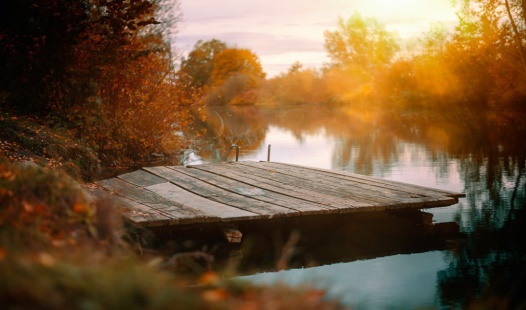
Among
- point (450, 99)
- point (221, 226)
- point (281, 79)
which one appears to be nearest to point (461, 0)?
point (450, 99)

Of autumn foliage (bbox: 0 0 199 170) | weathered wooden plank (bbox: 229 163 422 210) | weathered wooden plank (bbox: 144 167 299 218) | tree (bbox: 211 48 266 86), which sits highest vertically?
tree (bbox: 211 48 266 86)

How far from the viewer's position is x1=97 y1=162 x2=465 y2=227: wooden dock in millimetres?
6348

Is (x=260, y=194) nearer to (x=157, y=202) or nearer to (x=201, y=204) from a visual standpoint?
(x=201, y=204)

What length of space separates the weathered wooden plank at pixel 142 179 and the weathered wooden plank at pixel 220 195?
13 cm

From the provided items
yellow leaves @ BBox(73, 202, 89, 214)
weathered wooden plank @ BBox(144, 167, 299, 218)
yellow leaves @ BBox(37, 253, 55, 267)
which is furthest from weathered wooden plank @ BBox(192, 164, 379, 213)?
yellow leaves @ BBox(37, 253, 55, 267)

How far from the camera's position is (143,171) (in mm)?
9367

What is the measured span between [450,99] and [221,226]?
29.9 meters

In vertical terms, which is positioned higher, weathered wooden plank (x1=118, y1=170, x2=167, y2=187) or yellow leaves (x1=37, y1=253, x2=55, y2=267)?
yellow leaves (x1=37, y1=253, x2=55, y2=267)

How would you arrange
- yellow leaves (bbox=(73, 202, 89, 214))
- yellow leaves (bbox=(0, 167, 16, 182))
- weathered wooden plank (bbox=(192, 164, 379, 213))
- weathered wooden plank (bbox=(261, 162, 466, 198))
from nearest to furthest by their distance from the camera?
yellow leaves (bbox=(73, 202, 89, 214))
yellow leaves (bbox=(0, 167, 16, 182))
weathered wooden plank (bbox=(192, 164, 379, 213))
weathered wooden plank (bbox=(261, 162, 466, 198))

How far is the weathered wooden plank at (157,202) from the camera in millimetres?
6094

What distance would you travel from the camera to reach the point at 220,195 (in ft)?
24.6

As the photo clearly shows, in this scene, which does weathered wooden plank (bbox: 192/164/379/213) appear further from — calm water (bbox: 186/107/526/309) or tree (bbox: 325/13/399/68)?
tree (bbox: 325/13/399/68)

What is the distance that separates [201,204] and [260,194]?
95 cm

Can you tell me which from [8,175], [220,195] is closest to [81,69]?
[220,195]
